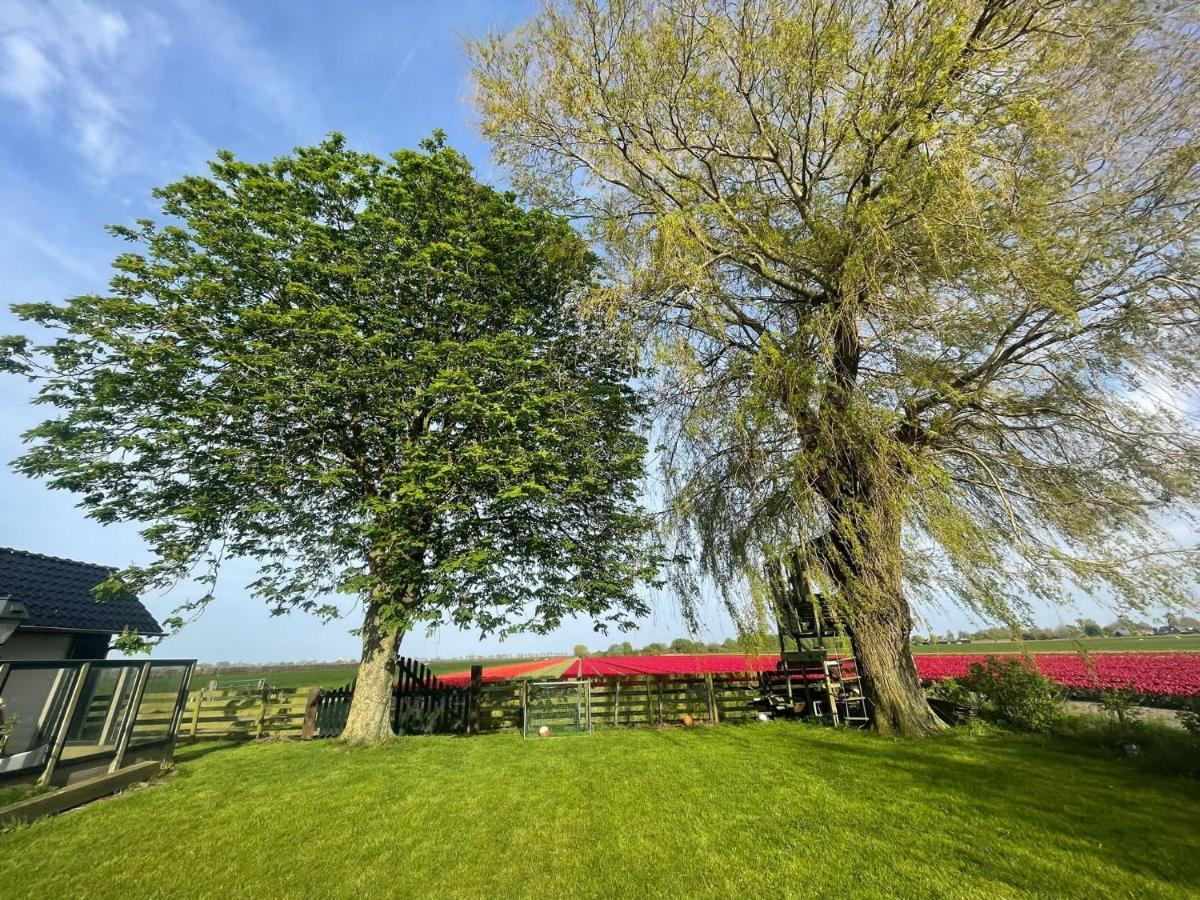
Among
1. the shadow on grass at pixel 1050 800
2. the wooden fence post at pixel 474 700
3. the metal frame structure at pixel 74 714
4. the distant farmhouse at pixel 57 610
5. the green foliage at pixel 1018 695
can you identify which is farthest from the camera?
the wooden fence post at pixel 474 700

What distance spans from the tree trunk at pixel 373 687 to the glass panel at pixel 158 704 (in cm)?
313

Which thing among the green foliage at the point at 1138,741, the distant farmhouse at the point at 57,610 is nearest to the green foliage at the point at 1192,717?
the green foliage at the point at 1138,741

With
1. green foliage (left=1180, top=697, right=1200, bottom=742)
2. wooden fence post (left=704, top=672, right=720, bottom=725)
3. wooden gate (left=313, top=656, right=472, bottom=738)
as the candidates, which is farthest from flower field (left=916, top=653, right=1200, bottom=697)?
wooden gate (left=313, top=656, right=472, bottom=738)

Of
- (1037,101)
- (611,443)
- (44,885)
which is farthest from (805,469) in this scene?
(44,885)

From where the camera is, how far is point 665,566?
10180 millimetres

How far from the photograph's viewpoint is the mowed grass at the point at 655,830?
388 cm

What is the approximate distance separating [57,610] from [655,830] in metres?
15.0

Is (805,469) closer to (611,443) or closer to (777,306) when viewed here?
(777,306)

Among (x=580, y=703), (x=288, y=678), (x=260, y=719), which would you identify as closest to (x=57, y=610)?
(x=260, y=719)

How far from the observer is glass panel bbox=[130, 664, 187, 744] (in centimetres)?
736

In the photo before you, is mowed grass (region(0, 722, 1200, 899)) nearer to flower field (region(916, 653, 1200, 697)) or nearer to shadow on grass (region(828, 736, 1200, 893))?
shadow on grass (region(828, 736, 1200, 893))

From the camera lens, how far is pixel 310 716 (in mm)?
12188

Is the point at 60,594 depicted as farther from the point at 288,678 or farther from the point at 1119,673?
the point at 288,678

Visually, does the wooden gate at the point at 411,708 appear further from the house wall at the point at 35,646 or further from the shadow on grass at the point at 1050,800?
the shadow on grass at the point at 1050,800
